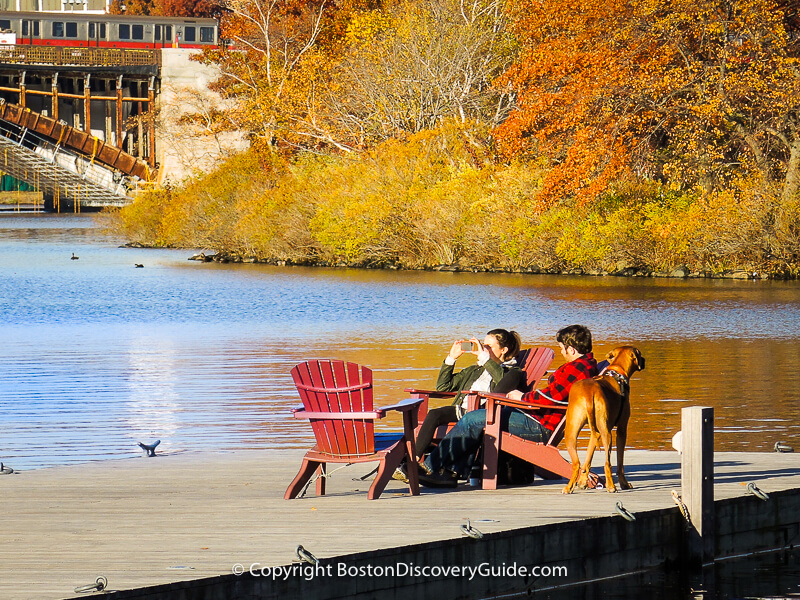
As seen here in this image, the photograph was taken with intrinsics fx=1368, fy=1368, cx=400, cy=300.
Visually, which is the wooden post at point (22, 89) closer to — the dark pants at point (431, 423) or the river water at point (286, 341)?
the river water at point (286, 341)

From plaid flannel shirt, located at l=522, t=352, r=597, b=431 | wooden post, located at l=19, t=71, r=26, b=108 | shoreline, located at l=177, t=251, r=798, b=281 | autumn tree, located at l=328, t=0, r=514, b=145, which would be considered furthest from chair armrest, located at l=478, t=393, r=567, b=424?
wooden post, located at l=19, t=71, r=26, b=108

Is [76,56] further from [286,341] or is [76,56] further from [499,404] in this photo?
[499,404]

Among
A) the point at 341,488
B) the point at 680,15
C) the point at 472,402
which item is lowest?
the point at 341,488

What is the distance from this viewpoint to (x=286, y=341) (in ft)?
69.7

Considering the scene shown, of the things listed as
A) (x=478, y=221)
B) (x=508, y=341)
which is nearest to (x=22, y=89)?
(x=478, y=221)

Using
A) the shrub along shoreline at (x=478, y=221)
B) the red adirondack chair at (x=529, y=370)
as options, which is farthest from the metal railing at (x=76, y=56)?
the red adirondack chair at (x=529, y=370)

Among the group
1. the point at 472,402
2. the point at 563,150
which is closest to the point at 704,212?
the point at 563,150

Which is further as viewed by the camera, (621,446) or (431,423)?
(431,423)

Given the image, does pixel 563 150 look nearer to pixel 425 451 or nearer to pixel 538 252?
pixel 538 252

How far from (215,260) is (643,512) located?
40.2m

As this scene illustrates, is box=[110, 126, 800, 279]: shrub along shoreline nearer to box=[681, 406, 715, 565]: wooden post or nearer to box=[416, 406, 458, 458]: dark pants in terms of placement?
box=[416, 406, 458, 458]: dark pants

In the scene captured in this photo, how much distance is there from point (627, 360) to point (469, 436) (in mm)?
1013

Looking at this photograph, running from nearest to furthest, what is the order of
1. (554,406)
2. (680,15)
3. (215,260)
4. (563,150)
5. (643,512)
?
(643,512) → (554,406) → (680,15) → (563,150) → (215,260)

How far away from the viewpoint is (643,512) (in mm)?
7066
